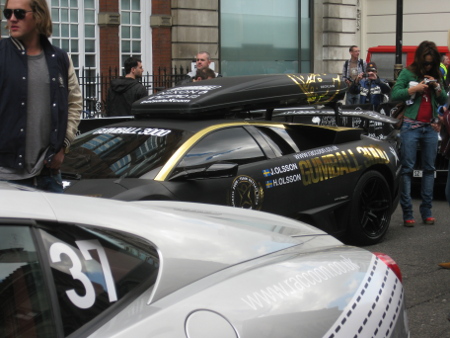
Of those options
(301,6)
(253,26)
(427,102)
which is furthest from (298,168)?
(301,6)

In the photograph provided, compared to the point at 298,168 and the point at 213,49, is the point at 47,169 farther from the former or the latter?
the point at 213,49

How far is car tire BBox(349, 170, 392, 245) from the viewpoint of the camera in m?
7.71

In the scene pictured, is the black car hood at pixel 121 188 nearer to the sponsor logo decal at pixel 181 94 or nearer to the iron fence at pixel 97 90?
the sponsor logo decal at pixel 181 94

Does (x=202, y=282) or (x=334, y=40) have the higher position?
(x=334, y=40)

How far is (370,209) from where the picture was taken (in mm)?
8062

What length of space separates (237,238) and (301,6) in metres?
21.7

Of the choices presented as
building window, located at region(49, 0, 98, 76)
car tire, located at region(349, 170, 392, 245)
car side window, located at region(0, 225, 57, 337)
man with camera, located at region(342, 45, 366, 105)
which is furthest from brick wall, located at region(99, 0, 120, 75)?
car side window, located at region(0, 225, 57, 337)

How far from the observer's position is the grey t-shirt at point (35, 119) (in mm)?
4844

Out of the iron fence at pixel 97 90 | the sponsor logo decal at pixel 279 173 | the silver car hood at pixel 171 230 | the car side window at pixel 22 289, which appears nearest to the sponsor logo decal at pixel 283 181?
the sponsor logo decal at pixel 279 173

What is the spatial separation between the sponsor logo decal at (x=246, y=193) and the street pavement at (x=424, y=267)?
136 cm

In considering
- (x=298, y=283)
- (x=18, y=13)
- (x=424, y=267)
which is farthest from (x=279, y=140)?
(x=298, y=283)

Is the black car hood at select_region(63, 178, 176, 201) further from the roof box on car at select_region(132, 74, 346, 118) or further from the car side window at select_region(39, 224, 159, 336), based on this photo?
the car side window at select_region(39, 224, 159, 336)

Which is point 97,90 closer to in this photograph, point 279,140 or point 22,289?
point 279,140

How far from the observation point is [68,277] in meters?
2.38
